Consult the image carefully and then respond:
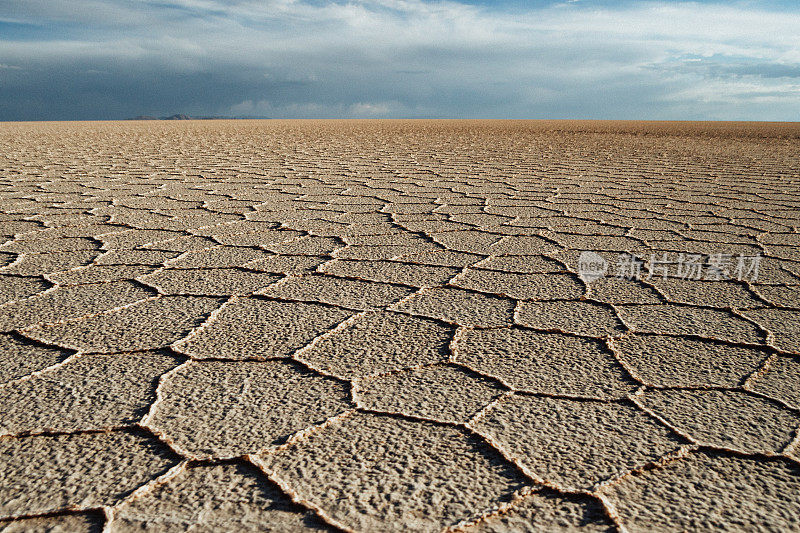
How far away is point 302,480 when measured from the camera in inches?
33.5

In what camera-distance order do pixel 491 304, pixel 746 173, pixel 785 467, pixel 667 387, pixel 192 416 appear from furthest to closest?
pixel 746 173 < pixel 491 304 < pixel 667 387 < pixel 192 416 < pixel 785 467

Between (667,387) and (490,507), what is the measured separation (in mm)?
487

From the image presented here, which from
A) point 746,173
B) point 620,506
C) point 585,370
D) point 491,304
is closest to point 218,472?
point 620,506

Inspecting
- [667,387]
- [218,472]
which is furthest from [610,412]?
[218,472]

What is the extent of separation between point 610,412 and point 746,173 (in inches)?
175

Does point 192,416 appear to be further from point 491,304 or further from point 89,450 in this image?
point 491,304

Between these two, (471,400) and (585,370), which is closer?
(471,400)

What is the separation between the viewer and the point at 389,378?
115 centimetres

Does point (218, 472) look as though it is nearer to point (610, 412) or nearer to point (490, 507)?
point (490, 507)

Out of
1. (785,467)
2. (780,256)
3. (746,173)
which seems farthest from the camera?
(746,173)

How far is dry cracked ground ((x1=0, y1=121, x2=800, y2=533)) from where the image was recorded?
0.81 metres

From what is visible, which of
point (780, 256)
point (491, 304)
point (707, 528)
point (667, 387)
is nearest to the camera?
point (707, 528)

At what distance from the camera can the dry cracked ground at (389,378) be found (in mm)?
814

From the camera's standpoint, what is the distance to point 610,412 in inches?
40.9
